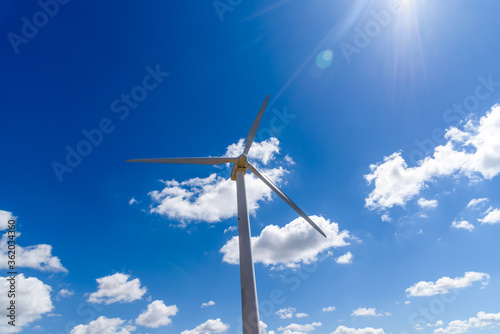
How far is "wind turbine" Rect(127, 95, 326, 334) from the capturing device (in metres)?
21.4

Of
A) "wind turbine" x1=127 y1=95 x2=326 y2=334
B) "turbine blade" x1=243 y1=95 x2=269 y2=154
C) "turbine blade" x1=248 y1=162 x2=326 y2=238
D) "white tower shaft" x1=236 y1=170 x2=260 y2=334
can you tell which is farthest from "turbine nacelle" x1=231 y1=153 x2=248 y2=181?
"white tower shaft" x1=236 y1=170 x2=260 y2=334

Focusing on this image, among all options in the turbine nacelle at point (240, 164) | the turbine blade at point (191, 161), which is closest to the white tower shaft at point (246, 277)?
the turbine nacelle at point (240, 164)

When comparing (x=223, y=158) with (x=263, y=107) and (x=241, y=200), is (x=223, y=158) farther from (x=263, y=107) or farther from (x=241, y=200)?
(x=263, y=107)

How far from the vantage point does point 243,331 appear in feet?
68.1

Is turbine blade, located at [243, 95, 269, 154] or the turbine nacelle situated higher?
turbine blade, located at [243, 95, 269, 154]

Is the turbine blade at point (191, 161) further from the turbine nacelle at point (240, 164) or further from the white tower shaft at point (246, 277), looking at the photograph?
the white tower shaft at point (246, 277)

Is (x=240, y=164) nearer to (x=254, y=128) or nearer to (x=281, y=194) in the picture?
(x=281, y=194)

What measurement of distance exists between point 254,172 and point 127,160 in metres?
14.9

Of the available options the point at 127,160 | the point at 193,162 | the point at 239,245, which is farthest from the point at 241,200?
the point at 127,160

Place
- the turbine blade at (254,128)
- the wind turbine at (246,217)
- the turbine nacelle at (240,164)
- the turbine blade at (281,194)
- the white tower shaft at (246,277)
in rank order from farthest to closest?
the turbine blade at (254,128) < the turbine blade at (281,194) < the turbine nacelle at (240,164) < the wind turbine at (246,217) < the white tower shaft at (246,277)

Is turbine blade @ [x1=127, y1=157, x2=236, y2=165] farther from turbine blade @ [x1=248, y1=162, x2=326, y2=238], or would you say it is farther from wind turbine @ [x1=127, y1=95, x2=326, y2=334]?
turbine blade @ [x1=248, y1=162, x2=326, y2=238]

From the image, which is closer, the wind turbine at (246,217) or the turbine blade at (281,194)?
the wind turbine at (246,217)

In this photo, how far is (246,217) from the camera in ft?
86.7

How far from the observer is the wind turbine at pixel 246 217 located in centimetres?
2142
